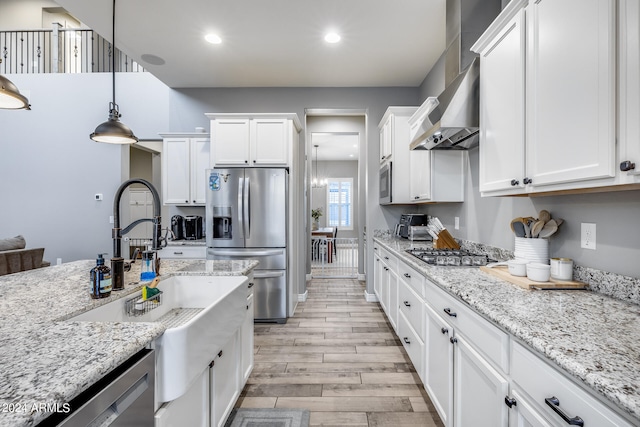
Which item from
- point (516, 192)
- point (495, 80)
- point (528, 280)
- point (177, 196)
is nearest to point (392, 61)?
point (495, 80)

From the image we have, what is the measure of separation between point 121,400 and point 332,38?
328 centimetres

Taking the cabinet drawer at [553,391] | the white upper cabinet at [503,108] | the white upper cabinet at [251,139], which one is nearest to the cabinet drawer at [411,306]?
the white upper cabinet at [503,108]

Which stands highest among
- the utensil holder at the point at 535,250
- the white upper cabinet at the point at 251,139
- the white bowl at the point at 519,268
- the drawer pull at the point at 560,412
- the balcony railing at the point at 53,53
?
the balcony railing at the point at 53,53

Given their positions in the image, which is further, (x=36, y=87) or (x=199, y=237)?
(x=36, y=87)

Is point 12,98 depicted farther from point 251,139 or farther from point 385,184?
point 385,184

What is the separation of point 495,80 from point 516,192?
2.20 feet

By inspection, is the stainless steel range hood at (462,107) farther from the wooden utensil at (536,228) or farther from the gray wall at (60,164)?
the gray wall at (60,164)

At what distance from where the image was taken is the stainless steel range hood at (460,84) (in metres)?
1.97

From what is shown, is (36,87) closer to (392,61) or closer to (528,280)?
(392,61)

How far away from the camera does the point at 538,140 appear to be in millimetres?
1339

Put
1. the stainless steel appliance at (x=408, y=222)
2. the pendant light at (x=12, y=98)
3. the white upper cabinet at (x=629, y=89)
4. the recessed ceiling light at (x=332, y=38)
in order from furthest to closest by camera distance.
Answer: the stainless steel appliance at (x=408, y=222) < the recessed ceiling light at (x=332, y=38) < the pendant light at (x=12, y=98) < the white upper cabinet at (x=629, y=89)

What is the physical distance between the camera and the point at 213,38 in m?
3.04

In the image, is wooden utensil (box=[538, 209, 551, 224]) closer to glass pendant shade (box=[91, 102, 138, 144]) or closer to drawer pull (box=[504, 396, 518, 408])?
drawer pull (box=[504, 396, 518, 408])

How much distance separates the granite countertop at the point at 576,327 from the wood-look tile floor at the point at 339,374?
1.05 m
